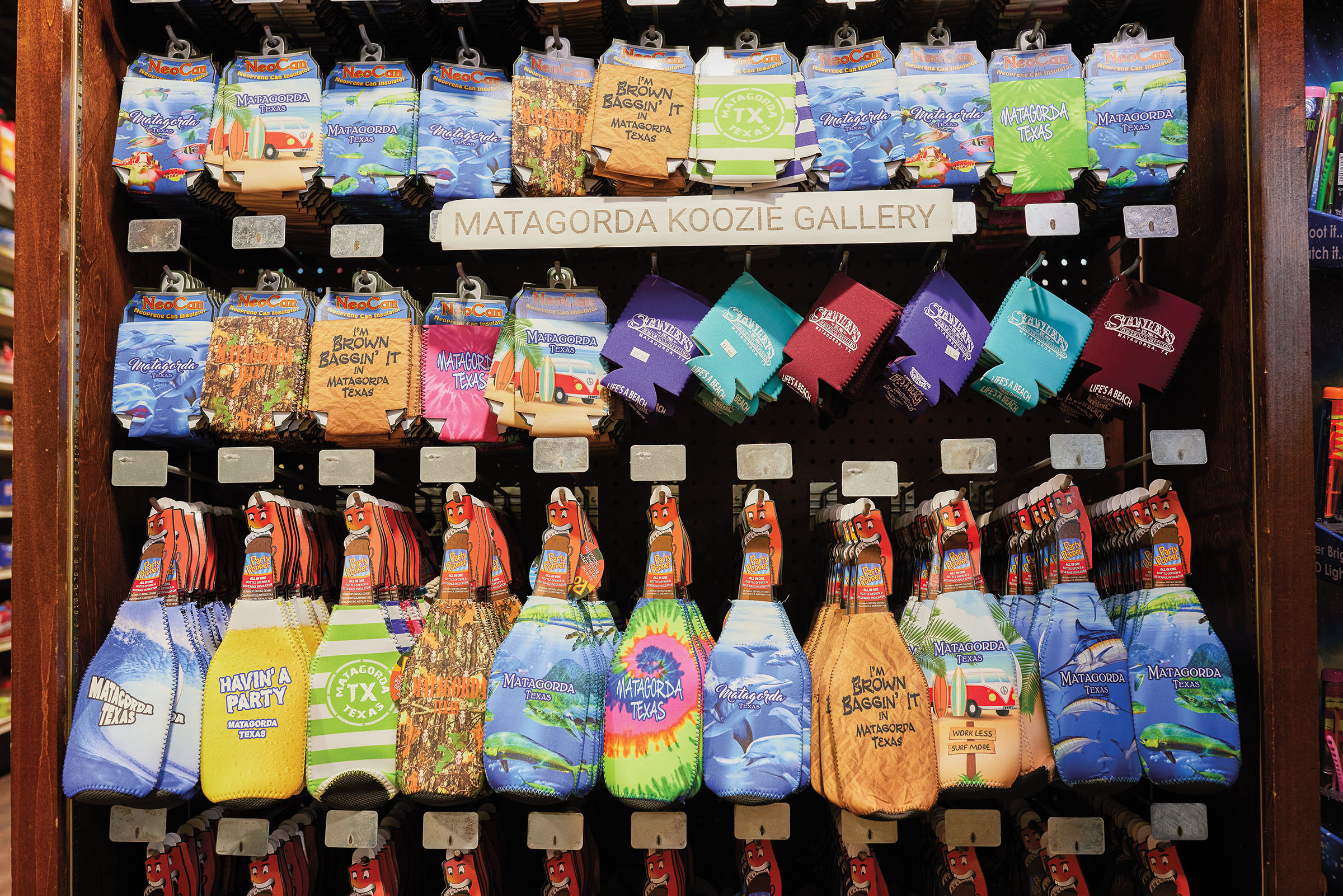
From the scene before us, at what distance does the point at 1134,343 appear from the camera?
5.53 ft

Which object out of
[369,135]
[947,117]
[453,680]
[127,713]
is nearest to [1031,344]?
[947,117]

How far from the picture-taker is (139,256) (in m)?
1.90

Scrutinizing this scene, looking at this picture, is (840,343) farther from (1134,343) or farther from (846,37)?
(846,37)

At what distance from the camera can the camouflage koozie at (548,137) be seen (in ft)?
5.71

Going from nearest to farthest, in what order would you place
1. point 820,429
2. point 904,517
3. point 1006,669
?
point 1006,669, point 904,517, point 820,429

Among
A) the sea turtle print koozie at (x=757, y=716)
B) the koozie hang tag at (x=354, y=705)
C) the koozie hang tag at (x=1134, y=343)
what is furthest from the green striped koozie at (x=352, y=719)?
the koozie hang tag at (x=1134, y=343)

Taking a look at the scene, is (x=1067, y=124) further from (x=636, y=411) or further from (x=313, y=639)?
(x=313, y=639)

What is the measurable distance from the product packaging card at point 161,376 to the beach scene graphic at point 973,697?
1622mm

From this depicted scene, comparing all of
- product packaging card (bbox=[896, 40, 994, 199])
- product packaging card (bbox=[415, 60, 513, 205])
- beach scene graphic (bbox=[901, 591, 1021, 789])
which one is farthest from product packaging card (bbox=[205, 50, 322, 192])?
beach scene graphic (bbox=[901, 591, 1021, 789])

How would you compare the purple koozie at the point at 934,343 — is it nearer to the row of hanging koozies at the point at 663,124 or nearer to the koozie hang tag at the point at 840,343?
the koozie hang tag at the point at 840,343

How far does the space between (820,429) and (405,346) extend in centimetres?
109

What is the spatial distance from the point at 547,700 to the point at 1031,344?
1.23 meters

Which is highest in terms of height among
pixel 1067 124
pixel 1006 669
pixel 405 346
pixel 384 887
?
pixel 1067 124

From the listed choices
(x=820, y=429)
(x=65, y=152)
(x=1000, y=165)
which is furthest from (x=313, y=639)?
(x=1000, y=165)
